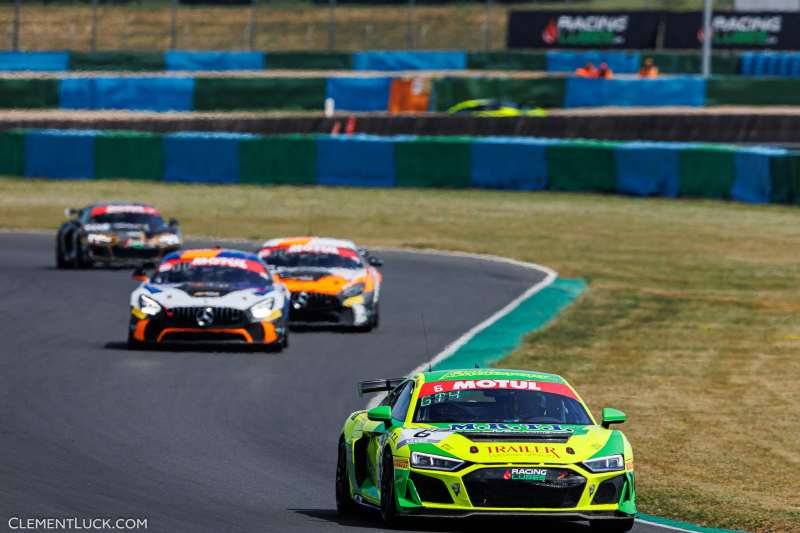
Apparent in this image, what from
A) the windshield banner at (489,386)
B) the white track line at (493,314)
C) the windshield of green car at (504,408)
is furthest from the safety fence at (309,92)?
the windshield of green car at (504,408)

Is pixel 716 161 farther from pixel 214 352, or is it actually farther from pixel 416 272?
pixel 214 352

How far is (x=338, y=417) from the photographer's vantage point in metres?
18.6

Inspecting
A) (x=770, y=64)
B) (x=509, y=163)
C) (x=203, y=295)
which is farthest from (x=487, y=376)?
(x=770, y=64)

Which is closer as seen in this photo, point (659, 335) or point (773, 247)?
point (659, 335)

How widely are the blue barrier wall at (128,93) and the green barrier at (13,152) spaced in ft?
35.4

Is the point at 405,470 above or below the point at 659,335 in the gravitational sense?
above

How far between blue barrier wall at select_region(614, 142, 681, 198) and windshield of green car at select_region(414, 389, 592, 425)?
34.1m

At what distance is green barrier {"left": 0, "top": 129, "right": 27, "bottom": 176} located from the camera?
2041 inches

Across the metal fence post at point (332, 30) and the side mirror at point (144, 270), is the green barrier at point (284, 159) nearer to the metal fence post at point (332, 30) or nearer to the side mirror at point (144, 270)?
the metal fence post at point (332, 30)

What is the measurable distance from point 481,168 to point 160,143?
8.96 meters

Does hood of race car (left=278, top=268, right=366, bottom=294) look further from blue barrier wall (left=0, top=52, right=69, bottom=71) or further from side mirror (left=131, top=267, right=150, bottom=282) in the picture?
blue barrier wall (left=0, top=52, right=69, bottom=71)

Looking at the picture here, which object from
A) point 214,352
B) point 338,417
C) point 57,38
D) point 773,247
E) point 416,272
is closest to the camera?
point 338,417

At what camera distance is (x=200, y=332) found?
23016 millimetres

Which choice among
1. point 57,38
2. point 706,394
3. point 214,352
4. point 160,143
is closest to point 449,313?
point 214,352
